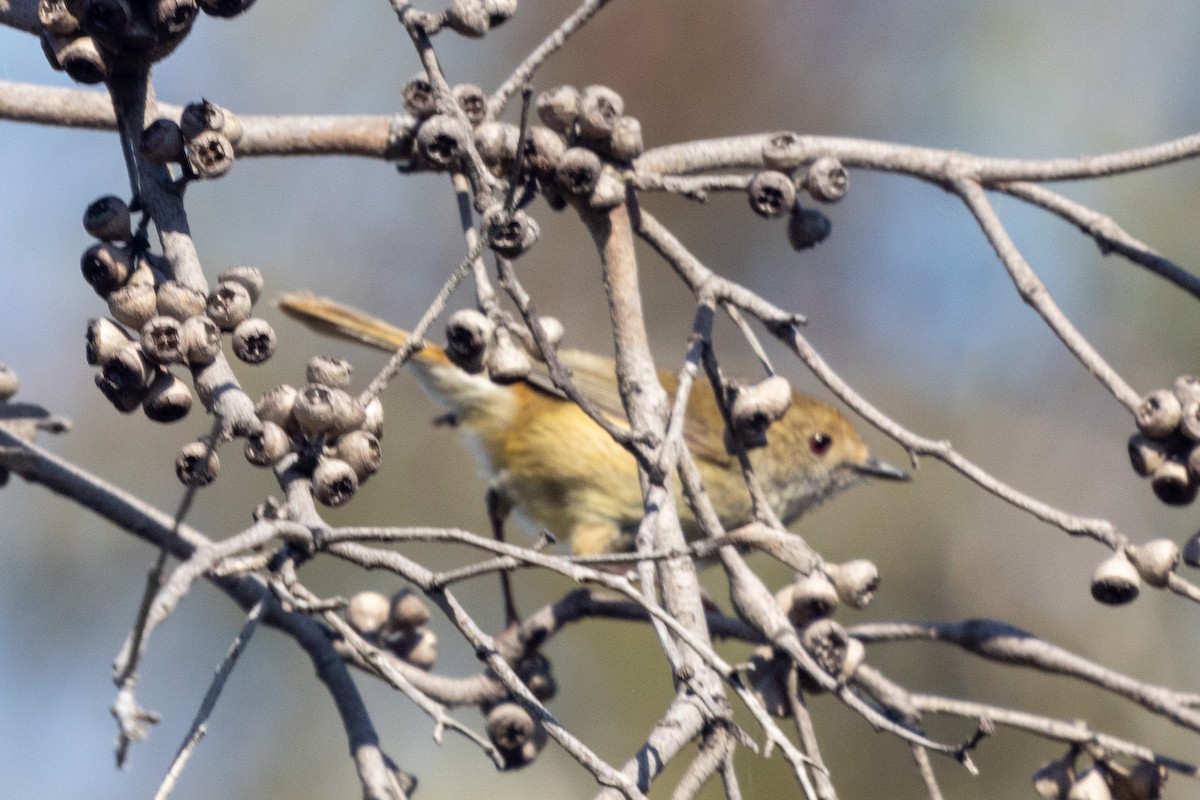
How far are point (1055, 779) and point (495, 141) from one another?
4.50ft

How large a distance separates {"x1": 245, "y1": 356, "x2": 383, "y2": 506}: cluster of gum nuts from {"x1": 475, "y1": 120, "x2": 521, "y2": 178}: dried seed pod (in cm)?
83

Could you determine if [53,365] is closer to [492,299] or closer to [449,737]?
[449,737]

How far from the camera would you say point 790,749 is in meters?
1.55

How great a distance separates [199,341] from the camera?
1.44 m

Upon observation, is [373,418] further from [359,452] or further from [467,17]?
[467,17]

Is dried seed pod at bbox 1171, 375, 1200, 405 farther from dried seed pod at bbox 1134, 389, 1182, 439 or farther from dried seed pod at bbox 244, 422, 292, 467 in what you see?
dried seed pod at bbox 244, 422, 292, 467

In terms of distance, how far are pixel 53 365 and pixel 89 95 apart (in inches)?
A: 156

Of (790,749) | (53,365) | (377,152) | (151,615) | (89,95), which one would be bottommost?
(151,615)

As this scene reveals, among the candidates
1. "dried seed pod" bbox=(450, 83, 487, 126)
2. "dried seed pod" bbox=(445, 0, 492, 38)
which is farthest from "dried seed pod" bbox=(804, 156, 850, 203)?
"dried seed pod" bbox=(445, 0, 492, 38)

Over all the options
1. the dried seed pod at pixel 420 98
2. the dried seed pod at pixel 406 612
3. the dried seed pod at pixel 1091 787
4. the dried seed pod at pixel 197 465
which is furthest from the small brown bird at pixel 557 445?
the dried seed pod at pixel 197 465

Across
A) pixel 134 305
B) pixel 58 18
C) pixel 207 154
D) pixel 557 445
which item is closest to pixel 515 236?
pixel 207 154

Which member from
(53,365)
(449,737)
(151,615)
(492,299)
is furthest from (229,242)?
(151,615)

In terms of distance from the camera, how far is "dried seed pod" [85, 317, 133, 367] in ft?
4.88

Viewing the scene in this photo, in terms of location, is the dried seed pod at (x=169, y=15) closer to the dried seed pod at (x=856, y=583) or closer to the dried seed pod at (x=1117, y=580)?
the dried seed pod at (x=856, y=583)
